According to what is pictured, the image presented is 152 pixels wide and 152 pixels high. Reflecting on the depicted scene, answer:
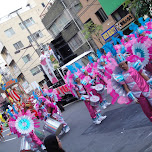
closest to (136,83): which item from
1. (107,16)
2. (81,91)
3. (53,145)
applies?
(53,145)

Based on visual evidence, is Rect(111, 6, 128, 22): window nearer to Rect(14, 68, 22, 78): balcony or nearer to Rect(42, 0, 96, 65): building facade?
Rect(42, 0, 96, 65): building facade

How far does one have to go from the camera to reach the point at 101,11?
24.0 metres

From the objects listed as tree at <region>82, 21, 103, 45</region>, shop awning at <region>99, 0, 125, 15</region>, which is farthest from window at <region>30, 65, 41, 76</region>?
shop awning at <region>99, 0, 125, 15</region>

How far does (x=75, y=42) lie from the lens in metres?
28.1

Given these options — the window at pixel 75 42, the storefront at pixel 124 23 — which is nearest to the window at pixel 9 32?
the window at pixel 75 42

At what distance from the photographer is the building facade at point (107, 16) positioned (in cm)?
2145

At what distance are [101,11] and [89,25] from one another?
6.85 feet

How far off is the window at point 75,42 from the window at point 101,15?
12.5 feet

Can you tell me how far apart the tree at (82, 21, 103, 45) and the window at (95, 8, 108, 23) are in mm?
1002

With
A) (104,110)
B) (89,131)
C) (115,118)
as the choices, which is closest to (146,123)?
(115,118)

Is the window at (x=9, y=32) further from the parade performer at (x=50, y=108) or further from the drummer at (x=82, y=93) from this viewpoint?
the drummer at (x=82, y=93)

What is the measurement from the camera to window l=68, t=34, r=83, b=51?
27250 mm

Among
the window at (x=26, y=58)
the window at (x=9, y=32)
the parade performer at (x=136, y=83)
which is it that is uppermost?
the window at (x=9, y=32)

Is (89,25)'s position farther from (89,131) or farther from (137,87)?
(137,87)
